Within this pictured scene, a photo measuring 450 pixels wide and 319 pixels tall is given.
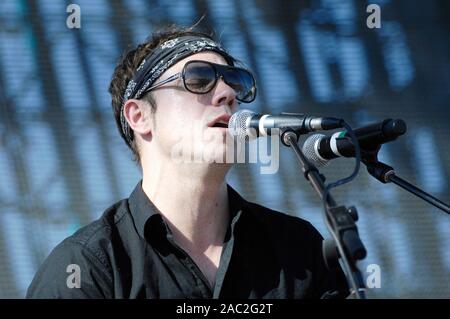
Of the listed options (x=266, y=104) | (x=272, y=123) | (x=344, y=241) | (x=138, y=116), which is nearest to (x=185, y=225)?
(x=138, y=116)

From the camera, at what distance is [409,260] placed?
3309 millimetres

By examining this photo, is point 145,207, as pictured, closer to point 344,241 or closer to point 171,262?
point 171,262

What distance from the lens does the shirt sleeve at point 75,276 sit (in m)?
1.96

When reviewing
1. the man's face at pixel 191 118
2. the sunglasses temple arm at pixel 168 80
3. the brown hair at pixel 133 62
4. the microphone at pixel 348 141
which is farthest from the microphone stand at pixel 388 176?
the brown hair at pixel 133 62

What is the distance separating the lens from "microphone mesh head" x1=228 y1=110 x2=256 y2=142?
6.39 ft

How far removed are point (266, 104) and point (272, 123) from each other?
4.82 feet

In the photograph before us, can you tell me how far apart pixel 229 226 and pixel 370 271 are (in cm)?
109

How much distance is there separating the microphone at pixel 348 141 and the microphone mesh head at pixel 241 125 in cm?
17

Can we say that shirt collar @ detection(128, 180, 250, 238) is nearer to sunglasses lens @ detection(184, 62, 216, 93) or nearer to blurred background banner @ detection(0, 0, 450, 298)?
sunglasses lens @ detection(184, 62, 216, 93)

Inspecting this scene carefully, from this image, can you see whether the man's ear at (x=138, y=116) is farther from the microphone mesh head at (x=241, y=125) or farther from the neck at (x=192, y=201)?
the microphone mesh head at (x=241, y=125)

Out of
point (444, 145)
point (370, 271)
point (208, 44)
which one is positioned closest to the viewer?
point (208, 44)

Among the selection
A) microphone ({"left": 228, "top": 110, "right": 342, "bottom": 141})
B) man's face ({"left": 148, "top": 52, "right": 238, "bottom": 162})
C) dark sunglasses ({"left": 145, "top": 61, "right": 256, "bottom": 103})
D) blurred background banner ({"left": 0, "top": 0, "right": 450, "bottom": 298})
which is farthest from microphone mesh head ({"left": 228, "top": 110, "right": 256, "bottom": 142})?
blurred background banner ({"left": 0, "top": 0, "right": 450, "bottom": 298})
